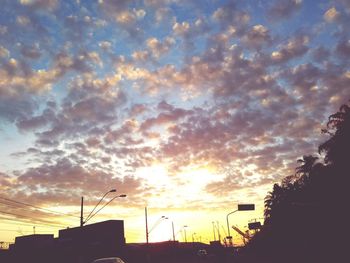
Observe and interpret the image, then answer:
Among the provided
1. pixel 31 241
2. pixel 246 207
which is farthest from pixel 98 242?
pixel 246 207

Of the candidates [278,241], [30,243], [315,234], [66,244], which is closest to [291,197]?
[278,241]

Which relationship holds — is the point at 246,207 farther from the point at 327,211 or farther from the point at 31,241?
the point at 31,241

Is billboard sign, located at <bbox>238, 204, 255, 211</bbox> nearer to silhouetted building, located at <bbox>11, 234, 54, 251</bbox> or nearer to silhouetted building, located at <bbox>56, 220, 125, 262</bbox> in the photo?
silhouetted building, located at <bbox>56, 220, 125, 262</bbox>

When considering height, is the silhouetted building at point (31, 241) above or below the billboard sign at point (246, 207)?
above

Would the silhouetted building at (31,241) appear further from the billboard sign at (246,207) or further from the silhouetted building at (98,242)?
the billboard sign at (246,207)

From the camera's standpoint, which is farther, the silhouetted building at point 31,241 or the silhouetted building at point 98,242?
the silhouetted building at point 31,241

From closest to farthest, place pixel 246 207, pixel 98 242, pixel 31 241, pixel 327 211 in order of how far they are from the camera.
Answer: pixel 246 207 < pixel 327 211 < pixel 98 242 < pixel 31 241

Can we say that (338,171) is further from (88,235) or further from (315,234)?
(88,235)

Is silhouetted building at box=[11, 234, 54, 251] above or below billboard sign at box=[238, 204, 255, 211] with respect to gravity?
above

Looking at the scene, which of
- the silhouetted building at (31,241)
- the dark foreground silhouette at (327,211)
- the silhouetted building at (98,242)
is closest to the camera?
the dark foreground silhouette at (327,211)

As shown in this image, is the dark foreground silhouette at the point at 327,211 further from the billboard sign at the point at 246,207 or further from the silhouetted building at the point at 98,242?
the silhouetted building at the point at 98,242

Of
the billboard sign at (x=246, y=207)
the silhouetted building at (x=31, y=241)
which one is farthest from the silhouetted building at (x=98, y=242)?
the billboard sign at (x=246, y=207)

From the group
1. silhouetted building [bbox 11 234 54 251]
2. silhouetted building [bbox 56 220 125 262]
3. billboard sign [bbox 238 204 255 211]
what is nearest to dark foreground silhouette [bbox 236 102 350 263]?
billboard sign [bbox 238 204 255 211]

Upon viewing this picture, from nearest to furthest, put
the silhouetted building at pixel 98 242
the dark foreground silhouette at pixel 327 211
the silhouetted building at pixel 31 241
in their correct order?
1. the dark foreground silhouette at pixel 327 211
2. the silhouetted building at pixel 98 242
3. the silhouetted building at pixel 31 241
